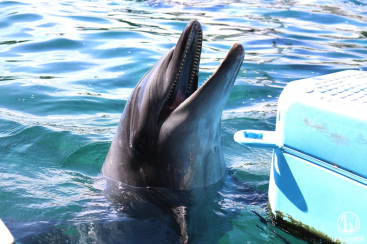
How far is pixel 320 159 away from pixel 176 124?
1.19 meters

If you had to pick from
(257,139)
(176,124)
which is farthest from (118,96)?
(257,139)

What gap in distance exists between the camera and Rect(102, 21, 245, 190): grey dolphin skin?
11.7 feet

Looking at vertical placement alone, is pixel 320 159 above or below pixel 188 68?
below

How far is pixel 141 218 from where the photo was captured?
3742mm

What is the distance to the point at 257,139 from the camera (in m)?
3.26
